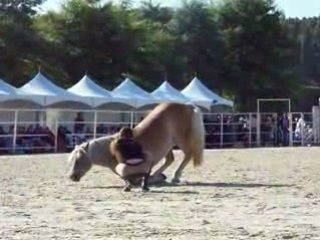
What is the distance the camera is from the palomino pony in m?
15.7

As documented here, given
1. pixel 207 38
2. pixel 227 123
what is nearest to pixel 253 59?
pixel 207 38

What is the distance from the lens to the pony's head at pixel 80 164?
15.8 m

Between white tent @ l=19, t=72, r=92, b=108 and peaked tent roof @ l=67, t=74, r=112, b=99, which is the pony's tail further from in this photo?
peaked tent roof @ l=67, t=74, r=112, b=99

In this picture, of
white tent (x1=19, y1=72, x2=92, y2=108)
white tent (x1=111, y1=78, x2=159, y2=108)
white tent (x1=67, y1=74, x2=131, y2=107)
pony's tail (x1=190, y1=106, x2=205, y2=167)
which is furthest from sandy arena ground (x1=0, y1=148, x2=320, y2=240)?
white tent (x1=111, y1=78, x2=159, y2=108)

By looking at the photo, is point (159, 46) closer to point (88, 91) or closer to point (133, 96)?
point (133, 96)

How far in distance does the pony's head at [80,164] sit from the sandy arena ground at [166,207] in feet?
0.71

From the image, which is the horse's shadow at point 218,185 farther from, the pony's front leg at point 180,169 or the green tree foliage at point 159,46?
the green tree foliage at point 159,46

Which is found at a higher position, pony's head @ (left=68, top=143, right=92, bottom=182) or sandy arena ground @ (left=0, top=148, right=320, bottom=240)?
pony's head @ (left=68, top=143, right=92, bottom=182)

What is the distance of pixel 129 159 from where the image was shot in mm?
14938

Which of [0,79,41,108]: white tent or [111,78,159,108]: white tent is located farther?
[111,78,159,108]: white tent

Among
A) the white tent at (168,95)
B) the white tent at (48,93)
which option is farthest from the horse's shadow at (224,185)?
the white tent at (168,95)

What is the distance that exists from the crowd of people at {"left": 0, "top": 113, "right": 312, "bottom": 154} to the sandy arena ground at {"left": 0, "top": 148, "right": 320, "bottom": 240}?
1239cm

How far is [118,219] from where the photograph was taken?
33.8ft

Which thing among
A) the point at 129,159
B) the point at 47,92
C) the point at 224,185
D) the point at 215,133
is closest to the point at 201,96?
the point at 215,133
